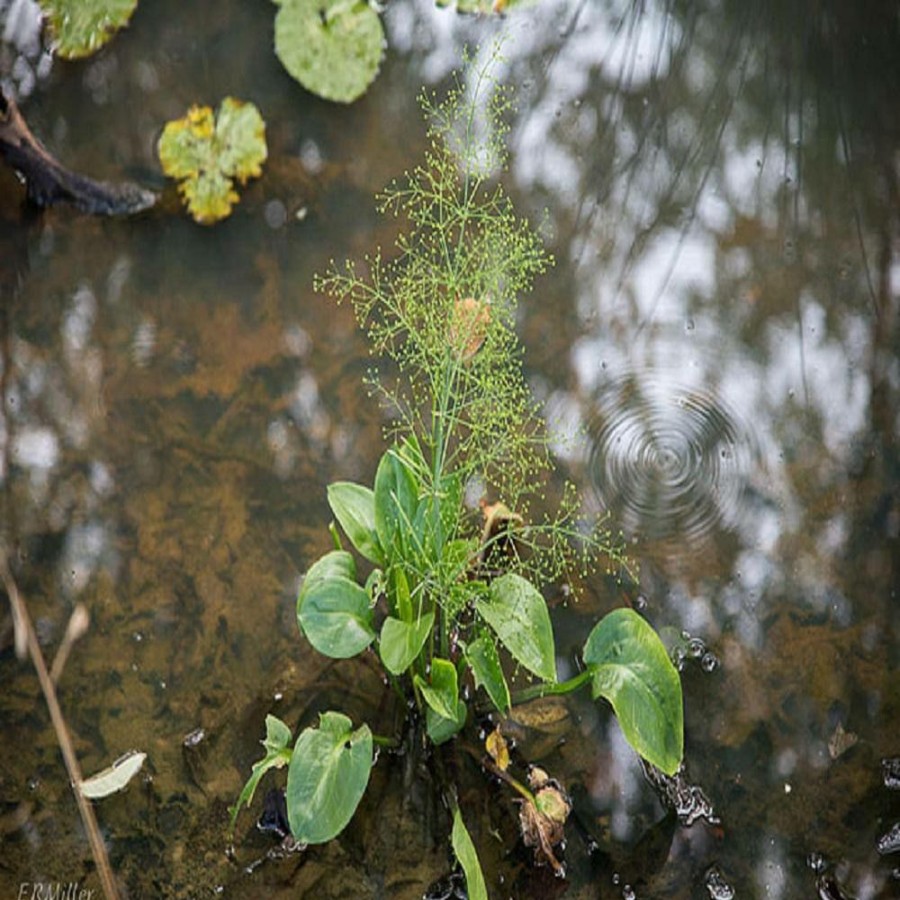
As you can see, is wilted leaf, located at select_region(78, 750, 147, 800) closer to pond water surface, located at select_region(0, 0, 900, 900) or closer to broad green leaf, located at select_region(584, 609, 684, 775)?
pond water surface, located at select_region(0, 0, 900, 900)

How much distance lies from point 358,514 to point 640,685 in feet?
1.90

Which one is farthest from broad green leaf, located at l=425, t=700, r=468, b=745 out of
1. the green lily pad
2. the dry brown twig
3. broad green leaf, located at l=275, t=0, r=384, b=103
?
broad green leaf, located at l=275, t=0, r=384, b=103

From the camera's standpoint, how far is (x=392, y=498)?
2107mm

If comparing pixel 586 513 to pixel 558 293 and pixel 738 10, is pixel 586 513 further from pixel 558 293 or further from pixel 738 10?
pixel 738 10

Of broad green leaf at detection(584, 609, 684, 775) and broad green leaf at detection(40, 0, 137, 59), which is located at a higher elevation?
broad green leaf at detection(40, 0, 137, 59)

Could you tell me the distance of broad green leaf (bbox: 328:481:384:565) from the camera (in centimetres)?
215

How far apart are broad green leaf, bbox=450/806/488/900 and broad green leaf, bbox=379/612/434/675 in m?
0.28

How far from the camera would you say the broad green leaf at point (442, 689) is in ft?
6.57

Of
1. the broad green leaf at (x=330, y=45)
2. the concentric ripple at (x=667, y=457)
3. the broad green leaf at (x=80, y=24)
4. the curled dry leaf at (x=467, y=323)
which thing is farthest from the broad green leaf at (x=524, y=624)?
the broad green leaf at (x=80, y=24)

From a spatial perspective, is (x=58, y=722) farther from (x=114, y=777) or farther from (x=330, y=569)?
(x=330, y=569)

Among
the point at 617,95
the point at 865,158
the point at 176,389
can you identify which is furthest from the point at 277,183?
the point at 865,158

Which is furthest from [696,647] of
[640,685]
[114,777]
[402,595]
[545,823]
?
[114,777]

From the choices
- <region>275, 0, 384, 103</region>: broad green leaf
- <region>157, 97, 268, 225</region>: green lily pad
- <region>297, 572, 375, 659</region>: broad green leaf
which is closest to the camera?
<region>297, 572, 375, 659</region>: broad green leaf

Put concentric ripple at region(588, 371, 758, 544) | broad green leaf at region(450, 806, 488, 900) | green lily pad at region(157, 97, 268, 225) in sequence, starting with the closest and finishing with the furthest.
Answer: broad green leaf at region(450, 806, 488, 900)
concentric ripple at region(588, 371, 758, 544)
green lily pad at region(157, 97, 268, 225)
